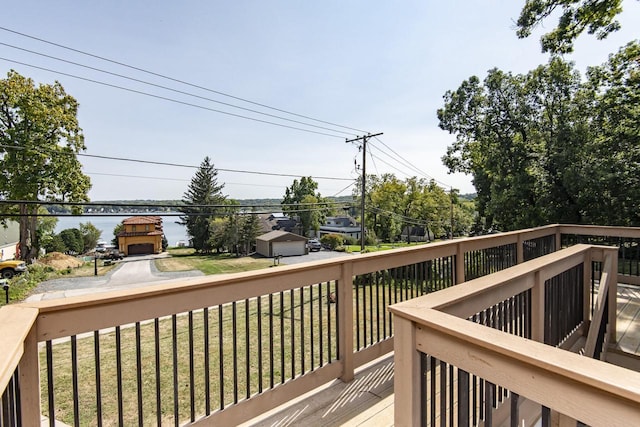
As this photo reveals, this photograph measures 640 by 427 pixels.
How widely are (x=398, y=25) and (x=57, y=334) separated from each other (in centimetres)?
916

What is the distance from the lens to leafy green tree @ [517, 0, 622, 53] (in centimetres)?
648

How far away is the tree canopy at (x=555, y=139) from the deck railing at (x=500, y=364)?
11.1 meters

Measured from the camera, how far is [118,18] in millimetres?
8922

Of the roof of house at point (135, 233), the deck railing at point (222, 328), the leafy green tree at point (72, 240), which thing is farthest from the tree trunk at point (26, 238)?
the deck railing at point (222, 328)

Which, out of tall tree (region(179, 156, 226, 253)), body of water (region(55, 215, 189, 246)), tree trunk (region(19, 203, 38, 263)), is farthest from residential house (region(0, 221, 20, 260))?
tall tree (region(179, 156, 226, 253))

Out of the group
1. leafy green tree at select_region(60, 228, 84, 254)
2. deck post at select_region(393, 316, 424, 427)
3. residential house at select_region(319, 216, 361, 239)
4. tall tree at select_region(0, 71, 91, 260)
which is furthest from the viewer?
residential house at select_region(319, 216, 361, 239)

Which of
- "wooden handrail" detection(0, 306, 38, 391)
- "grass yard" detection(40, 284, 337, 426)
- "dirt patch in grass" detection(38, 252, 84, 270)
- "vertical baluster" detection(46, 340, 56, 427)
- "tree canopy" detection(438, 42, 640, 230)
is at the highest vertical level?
"tree canopy" detection(438, 42, 640, 230)

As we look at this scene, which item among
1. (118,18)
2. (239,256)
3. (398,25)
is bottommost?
→ (239,256)

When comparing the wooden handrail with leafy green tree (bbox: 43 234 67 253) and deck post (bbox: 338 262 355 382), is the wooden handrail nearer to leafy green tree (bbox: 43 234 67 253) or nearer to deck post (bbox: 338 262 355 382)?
deck post (bbox: 338 262 355 382)

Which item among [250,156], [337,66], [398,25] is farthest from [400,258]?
[250,156]

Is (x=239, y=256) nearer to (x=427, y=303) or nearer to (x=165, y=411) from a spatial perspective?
(x=165, y=411)

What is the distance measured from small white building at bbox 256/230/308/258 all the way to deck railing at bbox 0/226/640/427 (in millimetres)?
28182

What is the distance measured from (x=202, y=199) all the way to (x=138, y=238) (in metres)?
8.83

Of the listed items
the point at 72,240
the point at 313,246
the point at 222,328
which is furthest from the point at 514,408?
the point at 72,240
